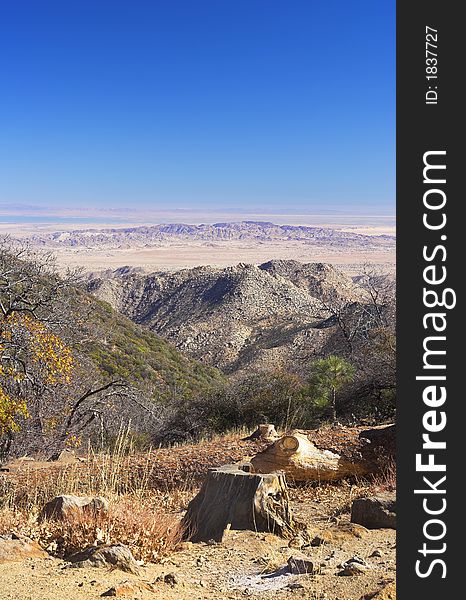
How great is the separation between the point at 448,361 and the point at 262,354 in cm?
3709

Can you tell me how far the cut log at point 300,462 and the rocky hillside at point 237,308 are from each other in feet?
86.2

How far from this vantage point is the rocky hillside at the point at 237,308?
4112cm

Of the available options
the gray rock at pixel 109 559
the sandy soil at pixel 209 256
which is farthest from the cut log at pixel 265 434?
the sandy soil at pixel 209 256

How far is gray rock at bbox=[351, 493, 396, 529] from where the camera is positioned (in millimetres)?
5426

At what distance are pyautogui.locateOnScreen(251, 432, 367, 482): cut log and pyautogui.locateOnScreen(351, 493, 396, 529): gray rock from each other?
2.02m

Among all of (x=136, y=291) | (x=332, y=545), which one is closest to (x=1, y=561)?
(x=332, y=545)

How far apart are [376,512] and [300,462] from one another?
2.29m

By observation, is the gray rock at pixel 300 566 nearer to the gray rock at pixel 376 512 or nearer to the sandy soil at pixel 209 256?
the gray rock at pixel 376 512

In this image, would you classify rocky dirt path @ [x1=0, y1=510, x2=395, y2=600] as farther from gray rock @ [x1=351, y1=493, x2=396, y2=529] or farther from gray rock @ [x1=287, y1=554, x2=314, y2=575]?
gray rock @ [x1=351, y1=493, x2=396, y2=529]

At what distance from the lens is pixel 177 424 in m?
16.9

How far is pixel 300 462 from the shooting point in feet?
25.4

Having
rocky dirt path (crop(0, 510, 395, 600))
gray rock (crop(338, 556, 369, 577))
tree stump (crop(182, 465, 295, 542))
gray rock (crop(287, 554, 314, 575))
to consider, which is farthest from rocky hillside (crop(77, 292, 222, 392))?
gray rock (crop(338, 556, 369, 577))

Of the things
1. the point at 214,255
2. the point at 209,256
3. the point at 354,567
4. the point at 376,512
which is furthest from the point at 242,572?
the point at 214,255

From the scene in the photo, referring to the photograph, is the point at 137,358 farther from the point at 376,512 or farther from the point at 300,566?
the point at 300,566
